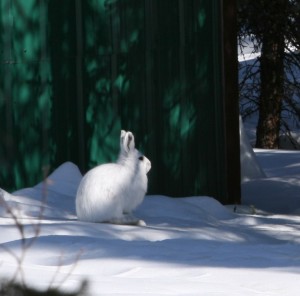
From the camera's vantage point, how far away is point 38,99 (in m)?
10.8

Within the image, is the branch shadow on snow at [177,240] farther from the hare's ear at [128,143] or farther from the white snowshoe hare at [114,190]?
the hare's ear at [128,143]

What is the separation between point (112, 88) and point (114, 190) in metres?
3.27

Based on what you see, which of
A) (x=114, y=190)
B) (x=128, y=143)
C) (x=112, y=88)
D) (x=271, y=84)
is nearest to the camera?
(x=114, y=190)

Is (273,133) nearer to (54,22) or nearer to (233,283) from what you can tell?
(54,22)

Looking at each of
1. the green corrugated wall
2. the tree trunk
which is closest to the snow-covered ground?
the green corrugated wall

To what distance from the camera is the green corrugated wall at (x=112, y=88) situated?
1071 cm

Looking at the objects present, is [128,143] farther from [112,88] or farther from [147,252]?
[112,88]

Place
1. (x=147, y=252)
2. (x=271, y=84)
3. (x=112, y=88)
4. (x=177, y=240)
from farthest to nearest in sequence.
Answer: (x=271, y=84) → (x=112, y=88) → (x=177, y=240) → (x=147, y=252)

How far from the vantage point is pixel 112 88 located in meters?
11.5

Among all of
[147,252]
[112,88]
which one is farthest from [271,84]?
[147,252]

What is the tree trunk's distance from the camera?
18.1m

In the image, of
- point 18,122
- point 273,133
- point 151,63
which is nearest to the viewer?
point 18,122

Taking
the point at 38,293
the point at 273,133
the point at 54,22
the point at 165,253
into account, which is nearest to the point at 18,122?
the point at 54,22

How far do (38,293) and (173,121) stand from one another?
9.06 meters
